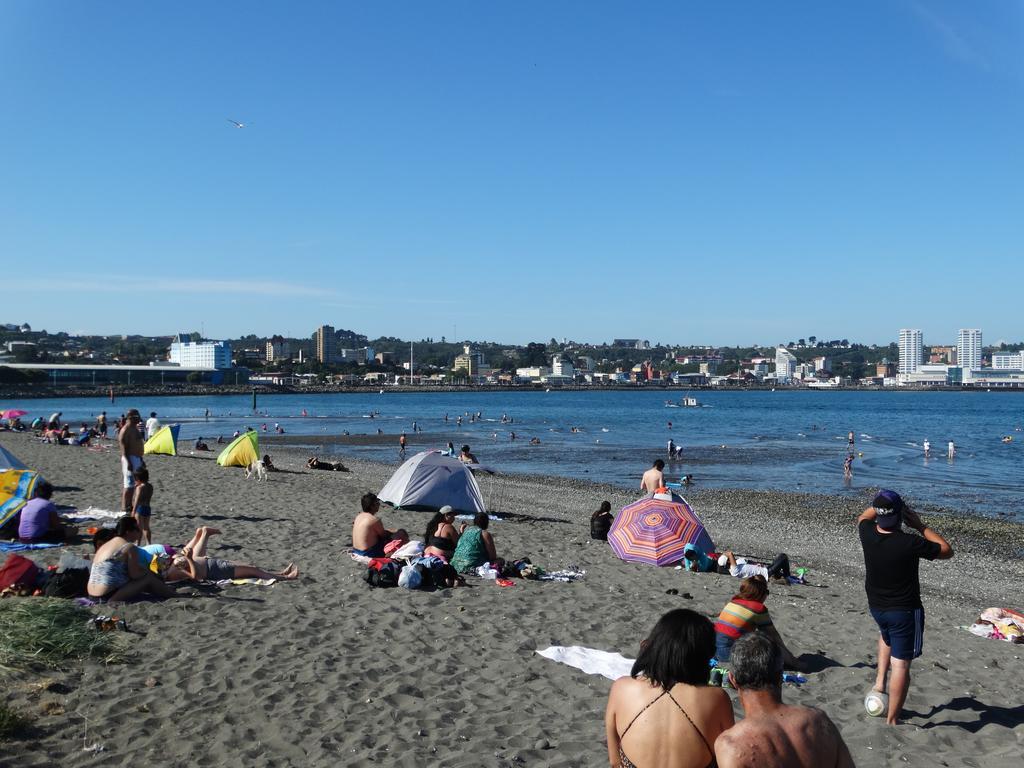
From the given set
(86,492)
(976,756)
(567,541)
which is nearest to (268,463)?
(86,492)

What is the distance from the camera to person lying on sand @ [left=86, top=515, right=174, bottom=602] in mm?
8094

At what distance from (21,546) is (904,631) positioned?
1027 centimetres

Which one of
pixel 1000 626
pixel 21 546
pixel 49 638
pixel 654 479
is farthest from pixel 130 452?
pixel 1000 626

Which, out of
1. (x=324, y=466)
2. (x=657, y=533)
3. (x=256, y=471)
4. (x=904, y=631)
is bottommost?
(x=324, y=466)

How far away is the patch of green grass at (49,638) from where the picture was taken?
6.32m

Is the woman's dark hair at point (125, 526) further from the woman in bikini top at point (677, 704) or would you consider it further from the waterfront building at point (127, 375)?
the waterfront building at point (127, 375)

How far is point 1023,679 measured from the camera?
293 inches

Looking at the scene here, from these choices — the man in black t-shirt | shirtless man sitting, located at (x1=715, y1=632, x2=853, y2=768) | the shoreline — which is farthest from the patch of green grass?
the shoreline

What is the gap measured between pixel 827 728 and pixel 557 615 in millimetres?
5366

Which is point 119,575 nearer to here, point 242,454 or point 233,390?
point 242,454

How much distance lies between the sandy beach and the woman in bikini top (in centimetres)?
189

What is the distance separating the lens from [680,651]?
3.56 m

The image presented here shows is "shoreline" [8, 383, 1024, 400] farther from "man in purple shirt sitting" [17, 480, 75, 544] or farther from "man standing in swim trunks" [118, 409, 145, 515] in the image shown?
"man in purple shirt sitting" [17, 480, 75, 544]

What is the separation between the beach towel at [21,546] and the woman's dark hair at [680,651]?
9.88 meters
